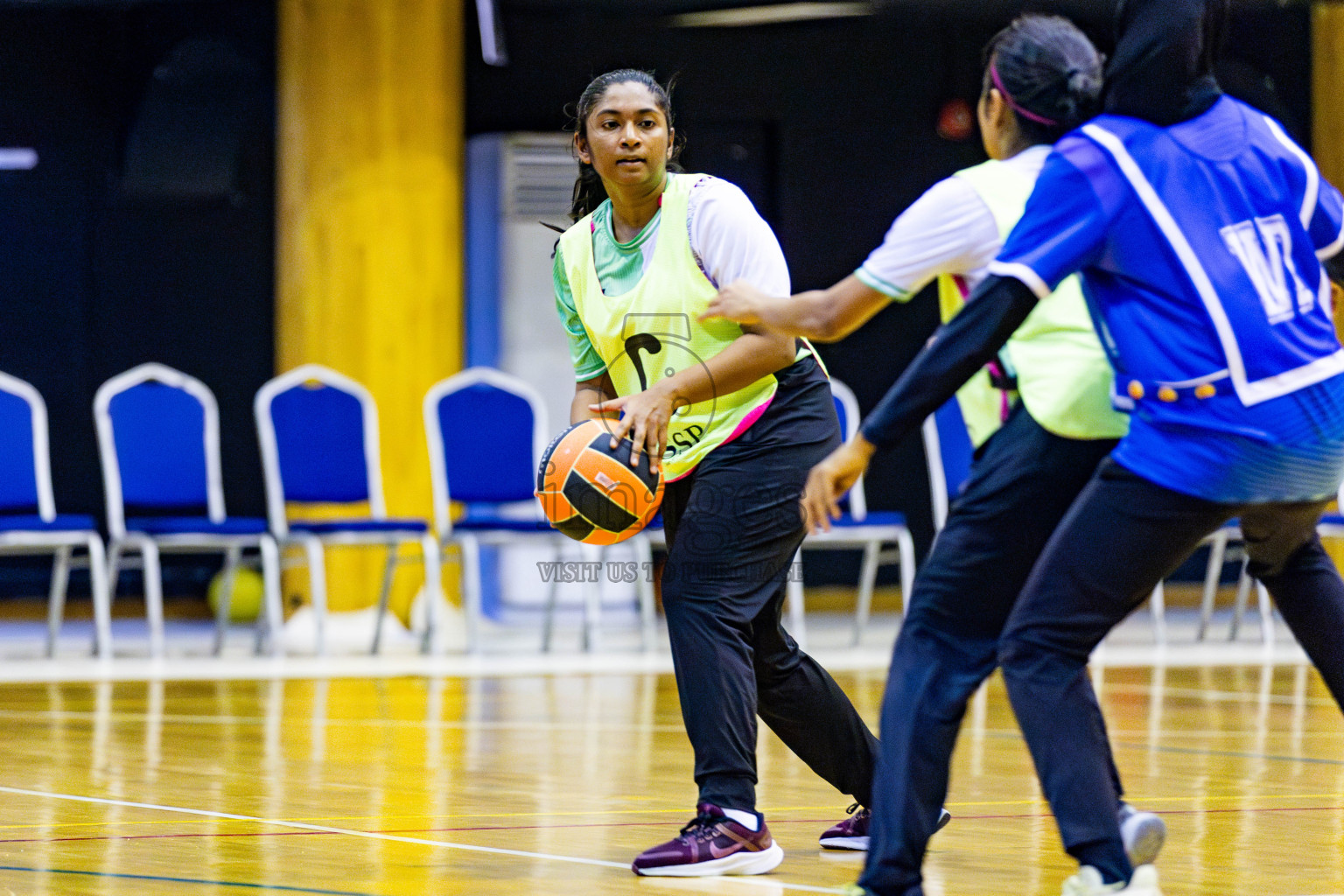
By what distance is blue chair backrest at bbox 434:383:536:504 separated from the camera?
25.3 feet

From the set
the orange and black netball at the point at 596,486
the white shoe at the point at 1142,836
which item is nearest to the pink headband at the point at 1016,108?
the orange and black netball at the point at 596,486

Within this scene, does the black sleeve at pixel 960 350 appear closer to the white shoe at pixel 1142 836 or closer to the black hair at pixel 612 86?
the white shoe at pixel 1142 836

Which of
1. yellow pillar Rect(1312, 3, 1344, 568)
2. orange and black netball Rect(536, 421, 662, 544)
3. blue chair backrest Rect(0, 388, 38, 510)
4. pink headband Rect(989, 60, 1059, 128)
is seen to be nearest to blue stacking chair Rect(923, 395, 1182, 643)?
yellow pillar Rect(1312, 3, 1344, 568)

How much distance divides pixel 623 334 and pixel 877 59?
296 inches

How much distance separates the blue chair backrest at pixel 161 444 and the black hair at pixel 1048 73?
5.71 m

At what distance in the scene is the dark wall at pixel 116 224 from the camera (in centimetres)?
989

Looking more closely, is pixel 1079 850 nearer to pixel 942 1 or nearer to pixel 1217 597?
pixel 942 1

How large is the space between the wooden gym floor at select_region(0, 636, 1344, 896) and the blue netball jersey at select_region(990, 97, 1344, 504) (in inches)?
36.1

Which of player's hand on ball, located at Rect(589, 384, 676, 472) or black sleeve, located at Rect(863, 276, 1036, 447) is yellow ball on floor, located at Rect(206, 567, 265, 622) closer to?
player's hand on ball, located at Rect(589, 384, 676, 472)

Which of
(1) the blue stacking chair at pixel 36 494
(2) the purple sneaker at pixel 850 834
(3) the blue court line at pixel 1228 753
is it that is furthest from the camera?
(1) the blue stacking chair at pixel 36 494

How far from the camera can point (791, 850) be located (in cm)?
333

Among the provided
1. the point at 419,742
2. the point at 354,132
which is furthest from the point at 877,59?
the point at 419,742

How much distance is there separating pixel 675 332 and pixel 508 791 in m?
1.42

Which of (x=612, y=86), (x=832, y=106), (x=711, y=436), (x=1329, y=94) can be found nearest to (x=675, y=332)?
(x=711, y=436)
